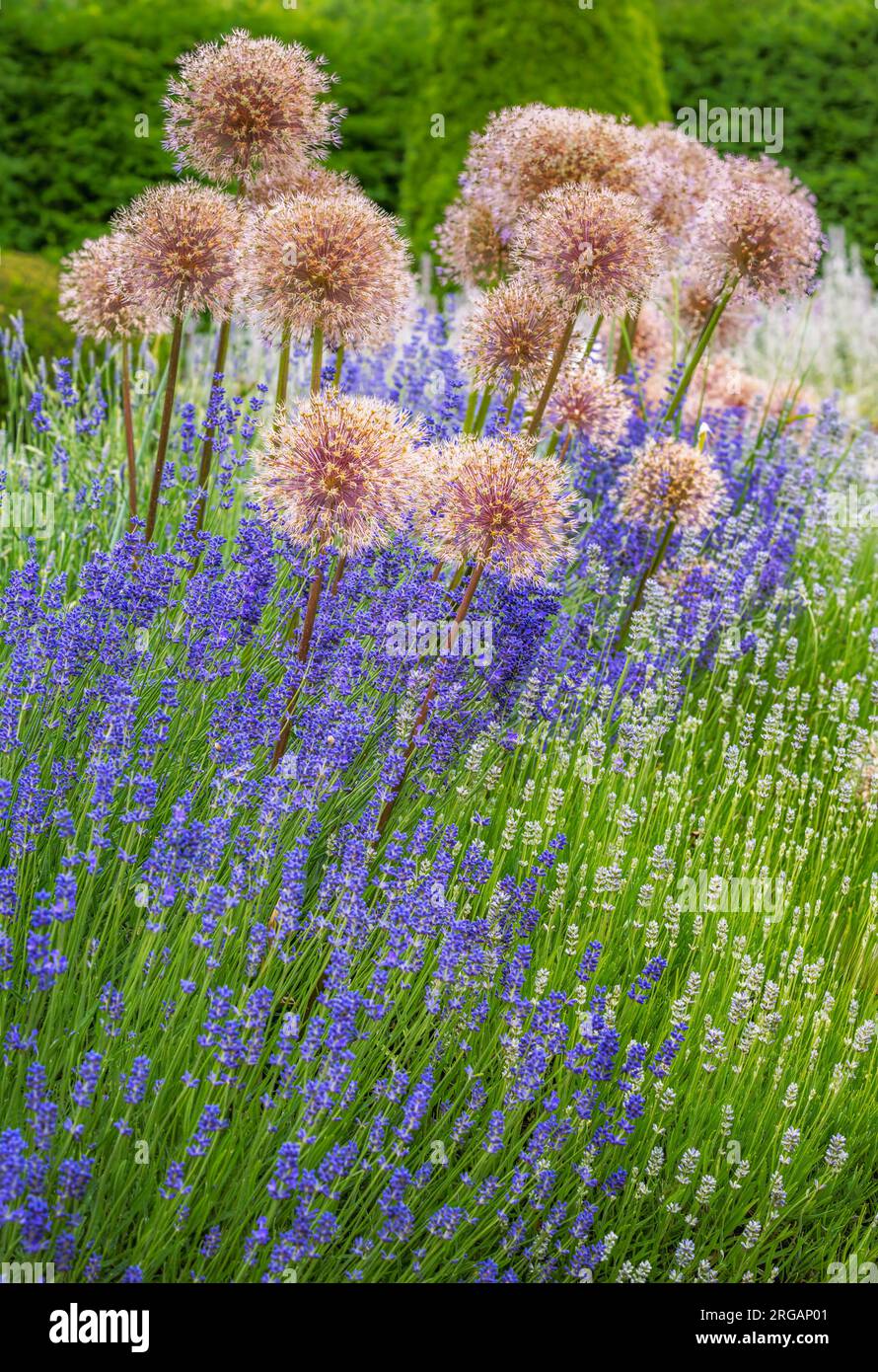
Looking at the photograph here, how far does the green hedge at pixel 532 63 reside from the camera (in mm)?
9117

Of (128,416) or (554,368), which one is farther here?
(128,416)

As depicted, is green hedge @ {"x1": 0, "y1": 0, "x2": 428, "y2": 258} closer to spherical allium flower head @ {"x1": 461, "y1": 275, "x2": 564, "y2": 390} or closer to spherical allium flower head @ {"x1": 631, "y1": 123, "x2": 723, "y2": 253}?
spherical allium flower head @ {"x1": 631, "y1": 123, "x2": 723, "y2": 253}

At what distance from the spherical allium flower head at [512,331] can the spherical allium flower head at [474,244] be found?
0.63 metres

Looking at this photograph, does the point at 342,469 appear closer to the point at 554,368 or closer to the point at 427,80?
the point at 554,368

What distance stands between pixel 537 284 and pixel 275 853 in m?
1.83

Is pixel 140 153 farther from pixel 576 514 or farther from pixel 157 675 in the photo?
pixel 157 675

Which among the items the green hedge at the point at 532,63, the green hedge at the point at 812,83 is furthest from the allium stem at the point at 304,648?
the green hedge at the point at 812,83

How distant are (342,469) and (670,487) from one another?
1.81 meters

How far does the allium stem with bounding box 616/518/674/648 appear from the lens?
4.39 m

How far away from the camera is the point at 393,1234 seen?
229cm

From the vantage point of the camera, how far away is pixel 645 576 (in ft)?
14.9

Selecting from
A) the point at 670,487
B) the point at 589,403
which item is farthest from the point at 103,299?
the point at 670,487

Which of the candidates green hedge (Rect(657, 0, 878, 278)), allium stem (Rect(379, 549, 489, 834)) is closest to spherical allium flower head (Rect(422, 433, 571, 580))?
allium stem (Rect(379, 549, 489, 834))
